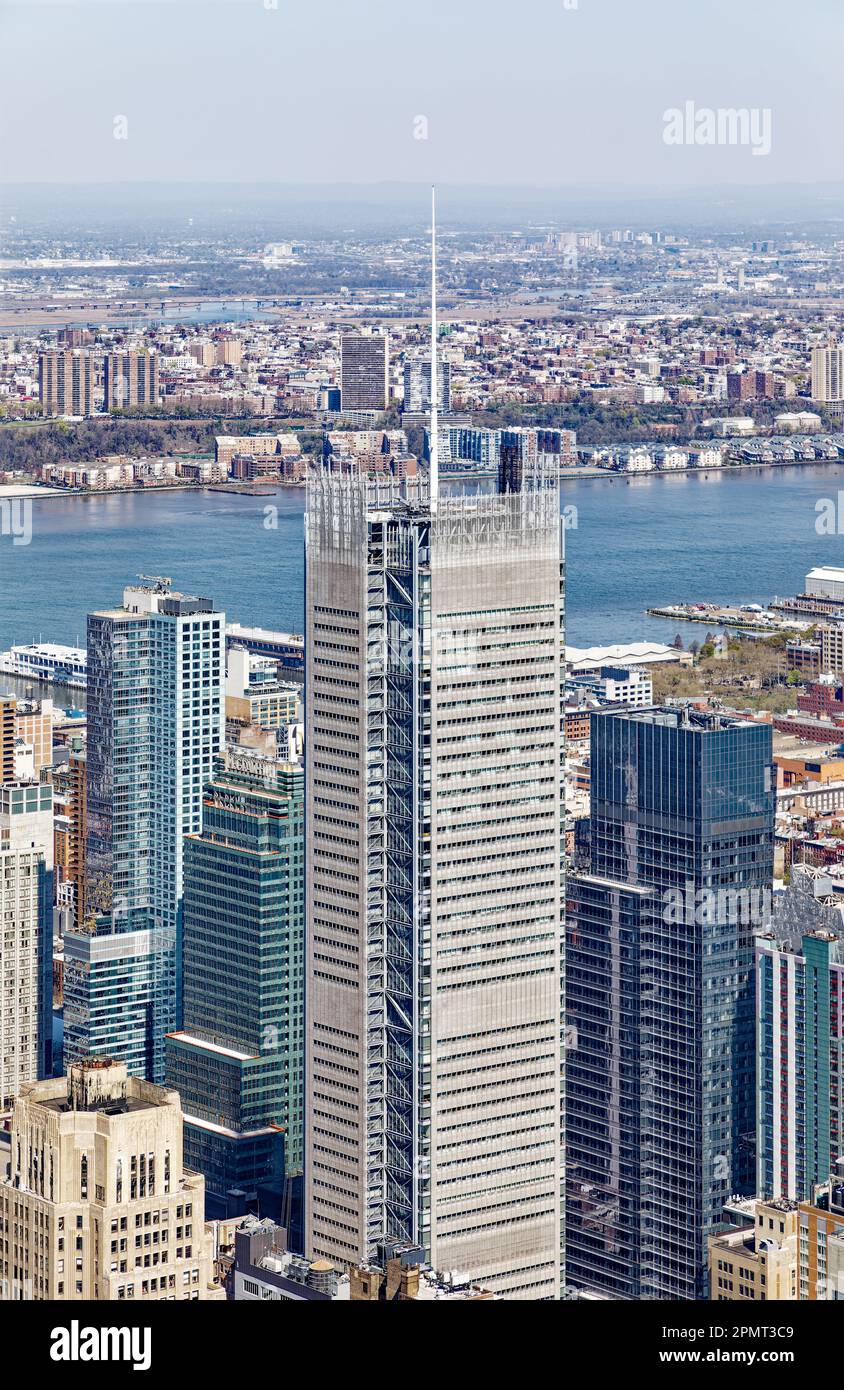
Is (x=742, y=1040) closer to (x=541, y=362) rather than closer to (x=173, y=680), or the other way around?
(x=173, y=680)

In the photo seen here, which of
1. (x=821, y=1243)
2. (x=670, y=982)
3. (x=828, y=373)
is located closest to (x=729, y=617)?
(x=828, y=373)

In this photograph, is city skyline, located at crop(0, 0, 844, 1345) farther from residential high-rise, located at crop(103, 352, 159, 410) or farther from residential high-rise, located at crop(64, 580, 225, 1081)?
residential high-rise, located at crop(103, 352, 159, 410)

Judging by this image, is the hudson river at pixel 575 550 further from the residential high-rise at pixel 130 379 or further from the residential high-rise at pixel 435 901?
the residential high-rise at pixel 435 901

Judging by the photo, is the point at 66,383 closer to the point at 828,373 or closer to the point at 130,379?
the point at 130,379

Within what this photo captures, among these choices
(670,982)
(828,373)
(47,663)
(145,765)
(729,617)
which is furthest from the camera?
(828,373)

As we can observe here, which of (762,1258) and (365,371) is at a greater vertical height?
(365,371)

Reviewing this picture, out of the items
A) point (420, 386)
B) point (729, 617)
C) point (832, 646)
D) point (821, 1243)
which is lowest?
point (821, 1243)

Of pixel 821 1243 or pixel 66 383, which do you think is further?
pixel 66 383

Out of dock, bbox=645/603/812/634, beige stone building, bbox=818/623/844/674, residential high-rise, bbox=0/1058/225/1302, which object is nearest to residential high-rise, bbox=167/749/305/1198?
residential high-rise, bbox=0/1058/225/1302

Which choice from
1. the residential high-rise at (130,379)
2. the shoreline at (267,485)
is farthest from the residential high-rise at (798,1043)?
the residential high-rise at (130,379)
